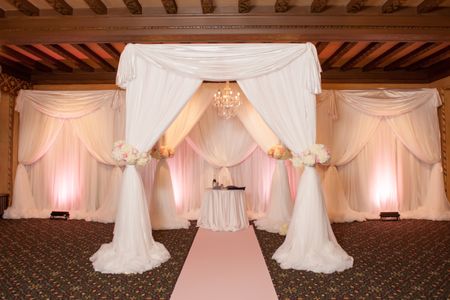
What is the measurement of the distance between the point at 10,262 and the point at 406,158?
7.46m

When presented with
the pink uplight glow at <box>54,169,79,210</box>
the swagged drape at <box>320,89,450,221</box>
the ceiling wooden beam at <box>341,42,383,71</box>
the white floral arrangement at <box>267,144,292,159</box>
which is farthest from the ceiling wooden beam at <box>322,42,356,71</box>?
the pink uplight glow at <box>54,169,79,210</box>

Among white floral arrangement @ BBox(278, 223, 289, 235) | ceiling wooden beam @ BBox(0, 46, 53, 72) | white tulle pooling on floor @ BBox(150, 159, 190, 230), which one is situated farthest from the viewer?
ceiling wooden beam @ BBox(0, 46, 53, 72)

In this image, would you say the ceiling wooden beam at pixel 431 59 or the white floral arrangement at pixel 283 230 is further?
the ceiling wooden beam at pixel 431 59

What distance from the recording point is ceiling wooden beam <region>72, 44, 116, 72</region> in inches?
216

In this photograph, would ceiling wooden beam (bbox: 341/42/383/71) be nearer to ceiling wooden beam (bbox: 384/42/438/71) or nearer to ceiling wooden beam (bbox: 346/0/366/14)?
ceiling wooden beam (bbox: 384/42/438/71)

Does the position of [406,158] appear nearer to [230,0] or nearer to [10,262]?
[230,0]

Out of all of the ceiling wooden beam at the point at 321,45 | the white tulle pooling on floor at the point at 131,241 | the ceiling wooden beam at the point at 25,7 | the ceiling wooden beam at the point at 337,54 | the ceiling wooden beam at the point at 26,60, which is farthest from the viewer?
the ceiling wooden beam at the point at 26,60

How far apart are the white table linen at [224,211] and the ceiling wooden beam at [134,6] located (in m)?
3.15

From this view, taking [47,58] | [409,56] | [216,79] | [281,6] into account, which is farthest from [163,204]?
[409,56]

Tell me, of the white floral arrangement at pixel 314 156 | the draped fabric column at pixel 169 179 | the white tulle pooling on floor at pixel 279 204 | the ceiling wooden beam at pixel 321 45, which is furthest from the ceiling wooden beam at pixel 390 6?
the draped fabric column at pixel 169 179

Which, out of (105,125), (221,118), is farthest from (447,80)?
(105,125)

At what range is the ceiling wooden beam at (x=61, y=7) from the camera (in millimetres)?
4090

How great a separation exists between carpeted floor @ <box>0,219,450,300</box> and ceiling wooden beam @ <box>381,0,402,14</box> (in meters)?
3.40

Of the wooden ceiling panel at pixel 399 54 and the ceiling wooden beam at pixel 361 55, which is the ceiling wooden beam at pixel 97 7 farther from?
the wooden ceiling panel at pixel 399 54
